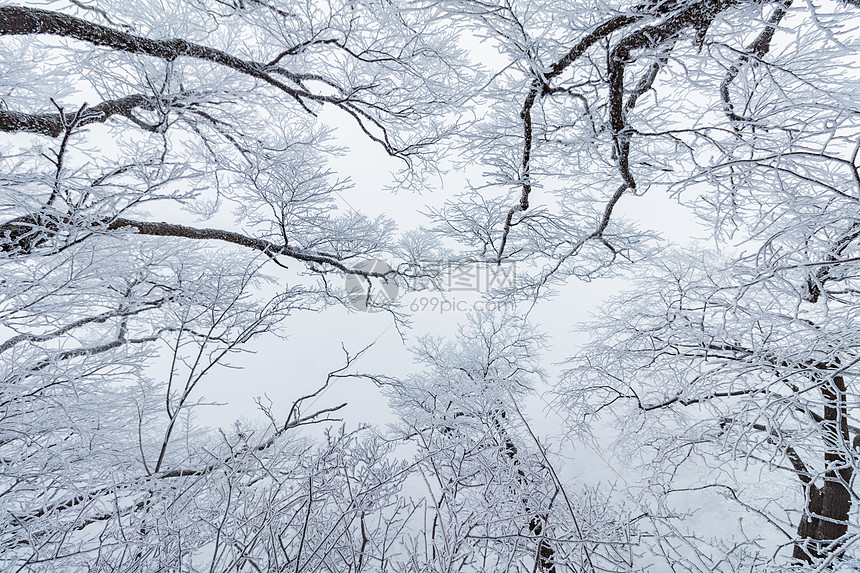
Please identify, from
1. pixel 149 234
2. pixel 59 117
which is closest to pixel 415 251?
pixel 149 234

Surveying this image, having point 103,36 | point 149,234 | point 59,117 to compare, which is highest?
point 103,36

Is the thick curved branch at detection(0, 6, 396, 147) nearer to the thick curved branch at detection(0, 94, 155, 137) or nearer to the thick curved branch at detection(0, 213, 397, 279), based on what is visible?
the thick curved branch at detection(0, 94, 155, 137)

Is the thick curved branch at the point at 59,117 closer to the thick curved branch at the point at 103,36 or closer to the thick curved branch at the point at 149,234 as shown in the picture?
the thick curved branch at the point at 103,36

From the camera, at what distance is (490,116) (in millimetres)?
4324

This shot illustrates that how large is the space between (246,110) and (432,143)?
2.23 meters

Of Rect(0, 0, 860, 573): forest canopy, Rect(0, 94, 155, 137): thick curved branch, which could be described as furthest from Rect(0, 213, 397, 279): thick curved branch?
Rect(0, 94, 155, 137): thick curved branch

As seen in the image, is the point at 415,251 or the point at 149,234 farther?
the point at 415,251

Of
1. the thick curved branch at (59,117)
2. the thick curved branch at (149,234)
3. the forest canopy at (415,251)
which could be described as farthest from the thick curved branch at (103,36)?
the thick curved branch at (149,234)

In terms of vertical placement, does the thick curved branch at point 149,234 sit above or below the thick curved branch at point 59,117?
below

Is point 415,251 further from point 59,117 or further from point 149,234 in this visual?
point 59,117

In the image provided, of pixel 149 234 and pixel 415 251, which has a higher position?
pixel 415 251

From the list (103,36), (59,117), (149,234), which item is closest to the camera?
(103,36)

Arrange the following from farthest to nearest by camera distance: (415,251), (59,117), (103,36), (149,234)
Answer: (415,251)
(149,234)
(59,117)
(103,36)

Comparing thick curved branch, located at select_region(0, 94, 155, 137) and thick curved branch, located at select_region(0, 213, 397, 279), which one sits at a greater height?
thick curved branch, located at select_region(0, 94, 155, 137)
